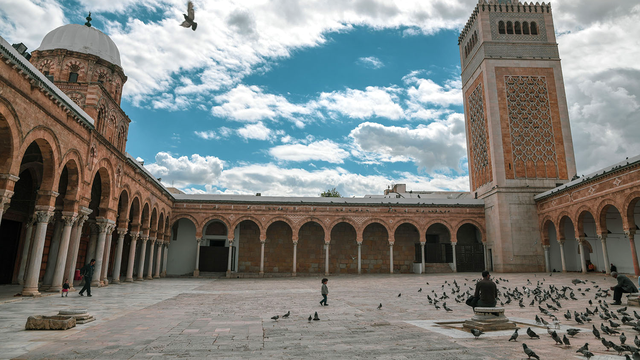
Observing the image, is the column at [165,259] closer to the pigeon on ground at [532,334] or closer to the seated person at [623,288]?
the seated person at [623,288]

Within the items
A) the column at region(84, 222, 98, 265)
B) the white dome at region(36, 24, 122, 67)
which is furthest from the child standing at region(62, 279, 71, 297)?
the white dome at region(36, 24, 122, 67)

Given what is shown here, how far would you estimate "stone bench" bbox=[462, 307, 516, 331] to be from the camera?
6703mm

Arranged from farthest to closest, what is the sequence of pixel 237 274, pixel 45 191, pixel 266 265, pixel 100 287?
pixel 266 265
pixel 237 274
pixel 100 287
pixel 45 191

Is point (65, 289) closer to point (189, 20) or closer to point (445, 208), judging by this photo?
point (189, 20)

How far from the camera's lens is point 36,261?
1168 cm

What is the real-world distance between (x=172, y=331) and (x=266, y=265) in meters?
22.6

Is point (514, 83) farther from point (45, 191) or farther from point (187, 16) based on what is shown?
point (45, 191)

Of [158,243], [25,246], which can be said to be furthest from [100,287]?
[158,243]

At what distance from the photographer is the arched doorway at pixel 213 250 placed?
28.2 meters

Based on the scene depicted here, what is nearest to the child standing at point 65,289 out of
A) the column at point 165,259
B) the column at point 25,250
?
the column at point 25,250

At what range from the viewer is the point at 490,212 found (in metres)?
27.3

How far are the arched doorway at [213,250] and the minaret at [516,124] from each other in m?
19.1

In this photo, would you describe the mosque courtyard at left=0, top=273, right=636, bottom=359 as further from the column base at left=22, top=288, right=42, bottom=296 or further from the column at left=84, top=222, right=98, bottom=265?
the column at left=84, top=222, right=98, bottom=265

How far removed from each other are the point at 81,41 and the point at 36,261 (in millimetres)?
13242
